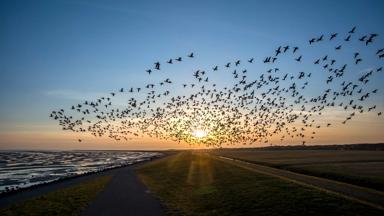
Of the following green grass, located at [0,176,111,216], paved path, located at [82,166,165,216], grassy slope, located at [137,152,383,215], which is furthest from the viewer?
green grass, located at [0,176,111,216]

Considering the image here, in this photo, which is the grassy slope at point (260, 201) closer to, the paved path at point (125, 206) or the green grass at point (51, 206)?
the paved path at point (125, 206)

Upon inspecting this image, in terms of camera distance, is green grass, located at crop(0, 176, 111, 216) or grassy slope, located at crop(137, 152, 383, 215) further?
green grass, located at crop(0, 176, 111, 216)

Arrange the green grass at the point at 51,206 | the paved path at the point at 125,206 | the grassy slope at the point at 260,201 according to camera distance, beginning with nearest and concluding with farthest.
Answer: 1. the grassy slope at the point at 260,201
2. the paved path at the point at 125,206
3. the green grass at the point at 51,206

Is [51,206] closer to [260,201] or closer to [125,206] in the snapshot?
[125,206]

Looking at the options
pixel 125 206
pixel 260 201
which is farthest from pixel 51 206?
pixel 260 201

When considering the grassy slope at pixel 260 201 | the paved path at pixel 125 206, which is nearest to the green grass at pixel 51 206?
the paved path at pixel 125 206

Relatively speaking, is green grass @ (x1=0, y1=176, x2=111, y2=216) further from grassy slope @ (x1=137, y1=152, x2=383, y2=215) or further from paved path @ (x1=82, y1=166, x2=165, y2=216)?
grassy slope @ (x1=137, y1=152, x2=383, y2=215)

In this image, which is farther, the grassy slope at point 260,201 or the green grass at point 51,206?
the green grass at point 51,206

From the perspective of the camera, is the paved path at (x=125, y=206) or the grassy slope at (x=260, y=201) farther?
the paved path at (x=125, y=206)

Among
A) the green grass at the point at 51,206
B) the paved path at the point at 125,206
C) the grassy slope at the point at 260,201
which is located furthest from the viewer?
the green grass at the point at 51,206

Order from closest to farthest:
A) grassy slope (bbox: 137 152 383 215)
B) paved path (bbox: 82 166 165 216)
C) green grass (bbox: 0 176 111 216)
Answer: grassy slope (bbox: 137 152 383 215) → paved path (bbox: 82 166 165 216) → green grass (bbox: 0 176 111 216)

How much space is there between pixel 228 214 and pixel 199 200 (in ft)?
20.6

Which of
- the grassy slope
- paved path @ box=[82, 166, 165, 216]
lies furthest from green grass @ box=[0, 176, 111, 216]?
the grassy slope

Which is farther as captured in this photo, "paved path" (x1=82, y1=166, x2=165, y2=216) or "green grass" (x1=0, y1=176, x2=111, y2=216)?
"green grass" (x1=0, y1=176, x2=111, y2=216)
